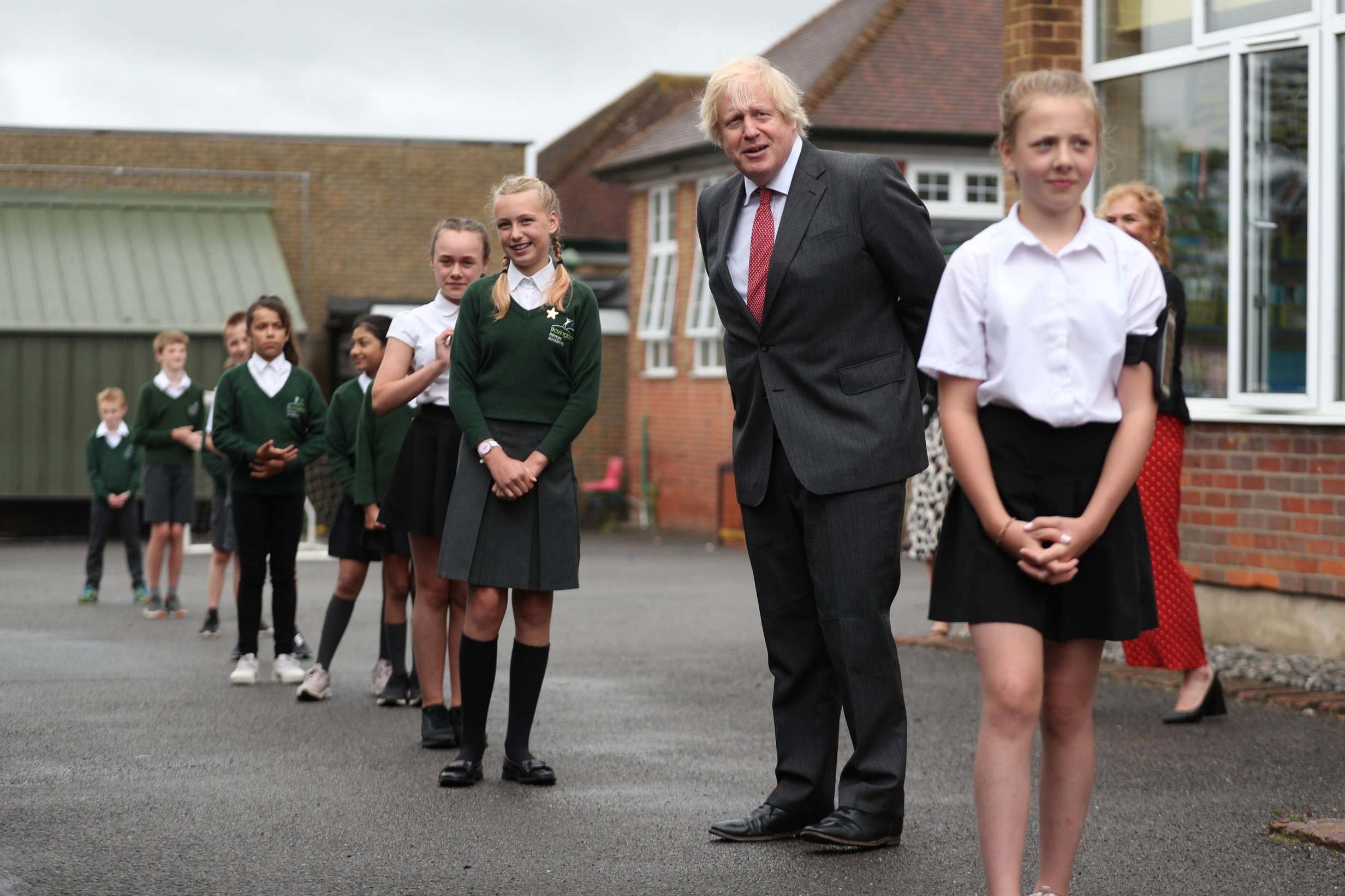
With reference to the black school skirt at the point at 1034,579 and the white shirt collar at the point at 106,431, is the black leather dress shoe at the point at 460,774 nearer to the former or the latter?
the black school skirt at the point at 1034,579

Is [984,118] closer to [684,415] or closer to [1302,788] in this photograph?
[684,415]

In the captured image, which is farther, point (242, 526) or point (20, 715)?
point (242, 526)

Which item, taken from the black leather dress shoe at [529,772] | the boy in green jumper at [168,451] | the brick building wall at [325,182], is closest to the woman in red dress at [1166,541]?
the black leather dress shoe at [529,772]

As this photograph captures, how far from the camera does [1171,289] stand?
659 centimetres

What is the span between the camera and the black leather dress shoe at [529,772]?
6.00m

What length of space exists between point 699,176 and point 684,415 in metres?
3.35

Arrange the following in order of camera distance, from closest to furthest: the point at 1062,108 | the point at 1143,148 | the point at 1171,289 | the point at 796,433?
the point at 1062,108 → the point at 796,433 → the point at 1171,289 → the point at 1143,148

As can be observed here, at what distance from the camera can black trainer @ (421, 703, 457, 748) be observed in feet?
22.2

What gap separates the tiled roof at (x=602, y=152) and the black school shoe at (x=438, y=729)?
30318 mm

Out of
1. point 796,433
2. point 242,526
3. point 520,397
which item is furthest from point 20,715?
point 796,433

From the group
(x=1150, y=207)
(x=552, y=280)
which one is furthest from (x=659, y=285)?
(x=552, y=280)

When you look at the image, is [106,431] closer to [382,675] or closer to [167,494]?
[167,494]

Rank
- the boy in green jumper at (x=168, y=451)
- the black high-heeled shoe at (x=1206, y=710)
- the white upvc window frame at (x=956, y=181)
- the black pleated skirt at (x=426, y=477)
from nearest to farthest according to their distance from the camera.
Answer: the black pleated skirt at (x=426, y=477) < the black high-heeled shoe at (x=1206, y=710) < the boy in green jumper at (x=168, y=451) < the white upvc window frame at (x=956, y=181)

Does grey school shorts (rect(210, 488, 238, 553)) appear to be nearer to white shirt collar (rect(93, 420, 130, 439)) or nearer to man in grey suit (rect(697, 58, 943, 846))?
white shirt collar (rect(93, 420, 130, 439))
